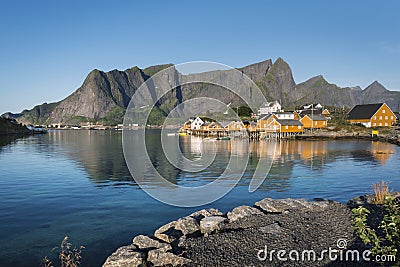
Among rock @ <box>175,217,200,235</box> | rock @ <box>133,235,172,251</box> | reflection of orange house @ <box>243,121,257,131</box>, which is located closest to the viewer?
rock @ <box>133,235,172,251</box>

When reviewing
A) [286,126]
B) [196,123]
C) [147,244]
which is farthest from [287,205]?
[196,123]

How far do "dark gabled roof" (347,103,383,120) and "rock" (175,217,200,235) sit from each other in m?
95.7

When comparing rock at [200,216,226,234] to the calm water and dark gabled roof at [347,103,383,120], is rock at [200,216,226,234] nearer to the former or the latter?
the calm water

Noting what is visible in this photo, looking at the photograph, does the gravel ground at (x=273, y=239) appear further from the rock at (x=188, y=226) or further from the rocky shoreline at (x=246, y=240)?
the rock at (x=188, y=226)

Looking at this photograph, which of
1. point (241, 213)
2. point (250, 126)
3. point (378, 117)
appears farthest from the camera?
point (250, 126)

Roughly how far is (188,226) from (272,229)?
3368 mm

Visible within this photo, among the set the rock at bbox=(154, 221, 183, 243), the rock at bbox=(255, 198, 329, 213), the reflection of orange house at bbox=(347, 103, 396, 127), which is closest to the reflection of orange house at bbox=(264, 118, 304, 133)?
the reflection of orange house at bbox=(347, 103, 396, 127)

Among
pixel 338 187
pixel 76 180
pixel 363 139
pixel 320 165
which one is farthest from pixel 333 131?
pixel 76 180

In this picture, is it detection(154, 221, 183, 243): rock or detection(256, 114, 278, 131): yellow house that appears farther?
detection(256, 114, 278, 131): yellow house

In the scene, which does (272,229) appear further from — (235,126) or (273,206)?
(235,126)

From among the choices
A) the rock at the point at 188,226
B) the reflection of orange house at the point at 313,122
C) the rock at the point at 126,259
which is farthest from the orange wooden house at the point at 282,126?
the rock at the point at 126,259

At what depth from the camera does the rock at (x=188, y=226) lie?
39.5 feet

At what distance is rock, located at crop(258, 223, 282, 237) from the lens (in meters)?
10.5

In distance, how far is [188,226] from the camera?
12.2 metres
